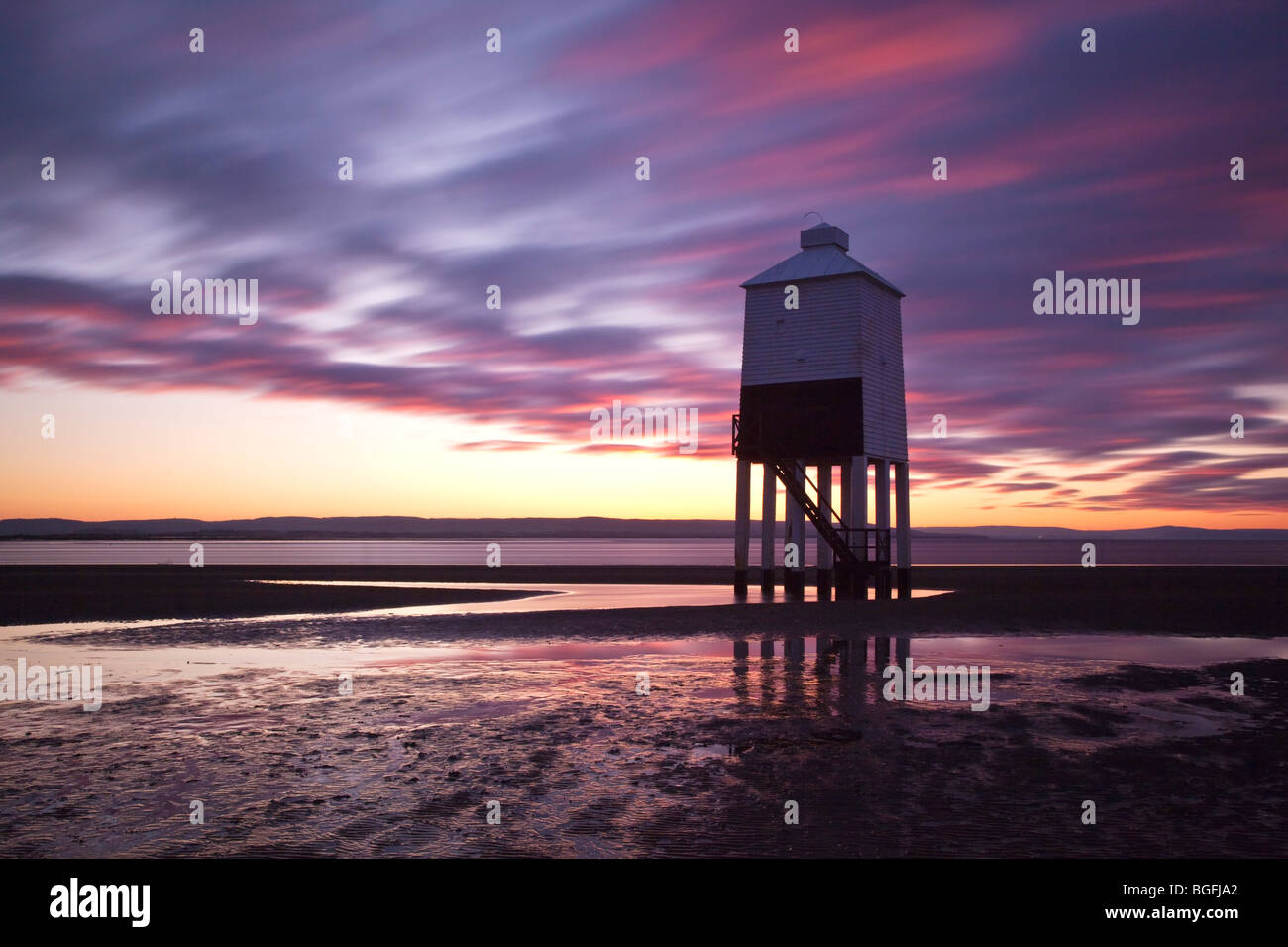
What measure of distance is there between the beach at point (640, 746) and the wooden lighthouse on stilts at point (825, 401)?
34.4 feet

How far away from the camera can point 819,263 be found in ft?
111

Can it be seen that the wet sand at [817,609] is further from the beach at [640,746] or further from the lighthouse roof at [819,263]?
the lighthouse roof at [819,263]

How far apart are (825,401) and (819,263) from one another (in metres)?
5.25

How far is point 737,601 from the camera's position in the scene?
1284 inches

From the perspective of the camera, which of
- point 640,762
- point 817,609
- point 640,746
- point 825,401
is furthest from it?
point 825,401

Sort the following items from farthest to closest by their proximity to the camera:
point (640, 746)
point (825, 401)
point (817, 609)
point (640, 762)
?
point (825, 401)
point (817, 609)
point (640, 746)
point (640, 762)

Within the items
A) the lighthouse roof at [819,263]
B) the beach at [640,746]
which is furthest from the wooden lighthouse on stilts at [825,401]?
the beach at [640,746]

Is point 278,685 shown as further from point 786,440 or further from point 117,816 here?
point 786,440

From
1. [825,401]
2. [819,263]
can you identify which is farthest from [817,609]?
[819,263]

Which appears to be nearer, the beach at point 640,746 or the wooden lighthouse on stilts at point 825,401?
the beach at point 640,746

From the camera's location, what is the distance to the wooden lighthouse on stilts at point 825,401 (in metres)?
32.8

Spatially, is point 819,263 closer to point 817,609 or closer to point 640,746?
point 817,609
